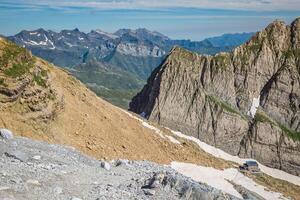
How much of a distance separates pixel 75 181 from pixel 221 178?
47.5 meters

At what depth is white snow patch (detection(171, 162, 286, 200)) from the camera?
70812 millimetres

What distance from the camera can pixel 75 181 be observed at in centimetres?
3466

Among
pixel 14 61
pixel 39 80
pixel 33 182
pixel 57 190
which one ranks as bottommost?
pixel 57 190

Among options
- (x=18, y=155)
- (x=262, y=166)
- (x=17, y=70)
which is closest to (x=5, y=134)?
(x=18, y=155)

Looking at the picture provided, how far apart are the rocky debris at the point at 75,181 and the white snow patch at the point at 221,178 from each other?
29.7 m

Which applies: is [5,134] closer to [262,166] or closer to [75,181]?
[75,181]

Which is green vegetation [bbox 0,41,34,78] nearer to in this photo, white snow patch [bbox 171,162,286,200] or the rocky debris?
the rocky debris

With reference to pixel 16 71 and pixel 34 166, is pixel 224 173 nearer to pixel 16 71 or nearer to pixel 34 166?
pixel 16 71

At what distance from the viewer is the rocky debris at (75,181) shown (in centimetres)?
3125

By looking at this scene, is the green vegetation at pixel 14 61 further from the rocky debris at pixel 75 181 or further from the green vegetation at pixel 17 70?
the rocky debris at pixel 75 181

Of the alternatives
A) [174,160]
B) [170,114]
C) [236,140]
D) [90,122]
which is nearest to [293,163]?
[236,140]

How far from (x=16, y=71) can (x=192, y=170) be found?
33755mm

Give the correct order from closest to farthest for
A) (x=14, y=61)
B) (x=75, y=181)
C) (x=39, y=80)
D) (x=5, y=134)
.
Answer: (x=75, y=181) → (x=5, y=134) → (x=14, y=61) → (x=39, y=80)

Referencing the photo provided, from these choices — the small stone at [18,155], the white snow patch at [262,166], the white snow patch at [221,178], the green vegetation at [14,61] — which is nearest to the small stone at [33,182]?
the small stone at [18,155]
